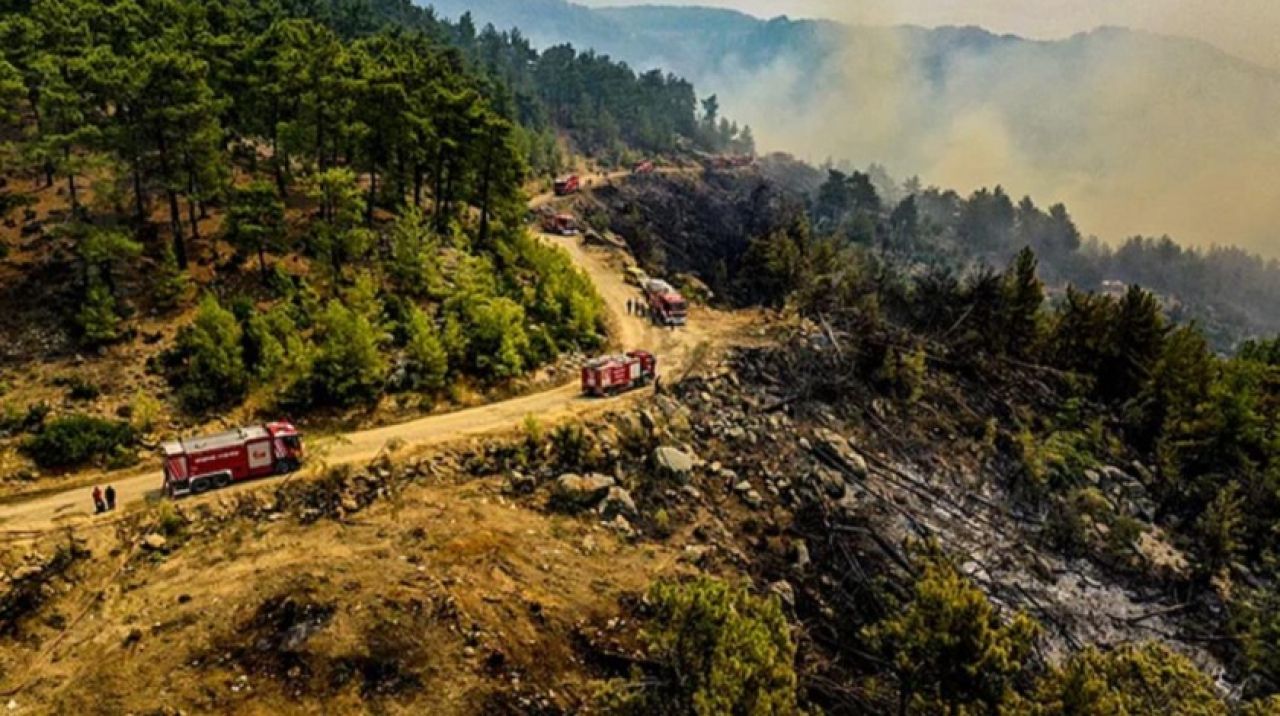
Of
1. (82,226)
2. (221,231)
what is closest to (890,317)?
(221,231)

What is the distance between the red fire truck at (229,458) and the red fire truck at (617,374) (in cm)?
1614

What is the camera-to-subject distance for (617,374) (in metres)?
43.0

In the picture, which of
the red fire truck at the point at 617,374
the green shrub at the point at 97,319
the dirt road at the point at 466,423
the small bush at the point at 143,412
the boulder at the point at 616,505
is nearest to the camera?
the dirt road at the point at 466,423

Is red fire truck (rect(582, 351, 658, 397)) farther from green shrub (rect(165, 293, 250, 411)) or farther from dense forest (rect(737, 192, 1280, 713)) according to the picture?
green shrub (rect(165, 293, 250, 411))

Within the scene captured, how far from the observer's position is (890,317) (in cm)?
6656

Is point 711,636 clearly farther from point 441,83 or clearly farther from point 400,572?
point 441,83

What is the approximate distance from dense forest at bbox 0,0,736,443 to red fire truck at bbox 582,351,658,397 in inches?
182

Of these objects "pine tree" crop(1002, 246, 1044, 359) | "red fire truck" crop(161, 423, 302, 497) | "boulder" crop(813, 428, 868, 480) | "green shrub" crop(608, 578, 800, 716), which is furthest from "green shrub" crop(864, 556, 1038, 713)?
"pine tree" crop(1002, 246, 1044, 359)

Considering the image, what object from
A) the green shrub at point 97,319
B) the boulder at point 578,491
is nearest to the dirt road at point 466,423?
the boulder at point 578,491

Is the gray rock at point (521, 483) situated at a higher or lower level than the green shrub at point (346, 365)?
lower

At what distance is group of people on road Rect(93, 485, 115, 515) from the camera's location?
89.9ft

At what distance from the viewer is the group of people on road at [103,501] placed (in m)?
27.4

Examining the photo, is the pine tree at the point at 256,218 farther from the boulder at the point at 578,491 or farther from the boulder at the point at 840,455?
the boulder at the point at 840,455

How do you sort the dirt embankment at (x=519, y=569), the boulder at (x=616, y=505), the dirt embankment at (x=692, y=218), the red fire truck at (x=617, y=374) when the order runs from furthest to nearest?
1. the dirt embankment at (x=692, y=218)
2. the red fire truck at (x=617, y=374)
3. the boulder at (x=616, y=505)
4. the dirt embankment at (x=519, y=569)
